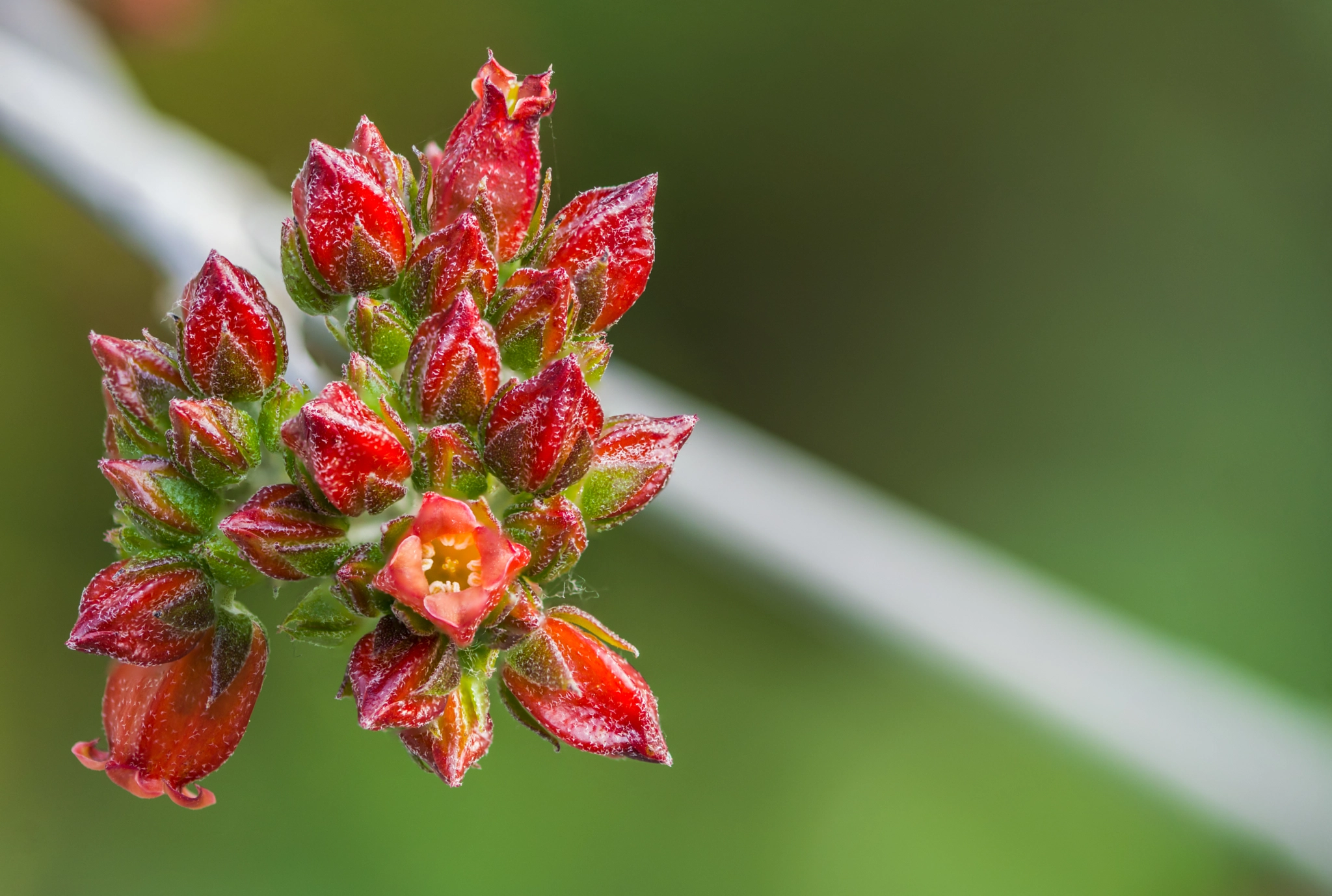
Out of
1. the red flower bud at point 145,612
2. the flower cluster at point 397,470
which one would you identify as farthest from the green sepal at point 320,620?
the red flower bud at point 145,612

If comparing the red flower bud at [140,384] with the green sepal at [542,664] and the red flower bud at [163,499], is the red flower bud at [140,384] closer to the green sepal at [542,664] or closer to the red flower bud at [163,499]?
the red flower bud at [163,499]

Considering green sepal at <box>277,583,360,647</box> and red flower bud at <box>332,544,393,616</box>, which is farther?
green sepal at <box>277,583,360,647</box>

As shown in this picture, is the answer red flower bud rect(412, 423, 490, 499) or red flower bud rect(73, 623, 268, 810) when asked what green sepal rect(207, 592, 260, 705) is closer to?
red flower bud rect(73, 623, 268, 810)

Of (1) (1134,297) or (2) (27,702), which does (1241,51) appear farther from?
(2) (27,702)

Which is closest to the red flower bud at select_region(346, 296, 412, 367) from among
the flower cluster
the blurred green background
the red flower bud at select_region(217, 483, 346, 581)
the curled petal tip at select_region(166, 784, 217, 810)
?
the flower cluster

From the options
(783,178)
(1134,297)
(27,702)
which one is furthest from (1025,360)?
(27,702)

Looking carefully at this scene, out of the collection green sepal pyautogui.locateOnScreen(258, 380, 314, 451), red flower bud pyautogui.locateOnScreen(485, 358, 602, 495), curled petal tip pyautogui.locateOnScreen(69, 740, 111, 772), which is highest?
red flower bud pyautogui.locateOnScreen(485, 358, 602, 495)
